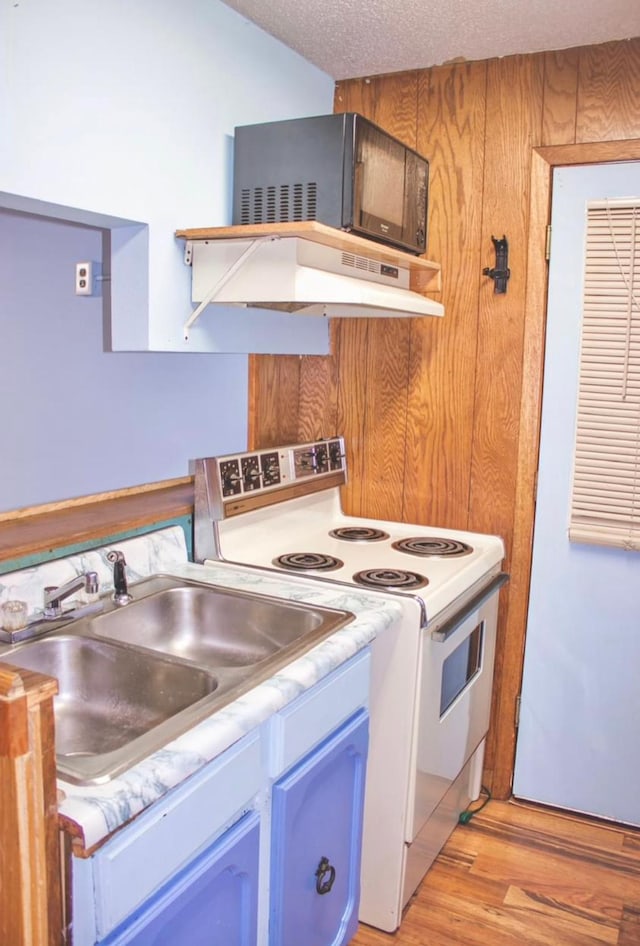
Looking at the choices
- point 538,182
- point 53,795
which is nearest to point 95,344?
point 538,182

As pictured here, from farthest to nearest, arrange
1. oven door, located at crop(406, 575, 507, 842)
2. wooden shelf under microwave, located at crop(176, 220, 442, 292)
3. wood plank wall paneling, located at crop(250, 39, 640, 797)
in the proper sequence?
1. wood plank wall paneling, located at crop(250, 39, 640, 797)
2. oven door, located at crop(406, 575, 507, 842)
3. wooden shelf under microwave, located at crop(176, 220, 442, 292)

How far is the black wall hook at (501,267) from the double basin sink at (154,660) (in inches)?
49.3

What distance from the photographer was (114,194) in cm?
167

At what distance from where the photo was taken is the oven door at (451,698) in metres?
2.01

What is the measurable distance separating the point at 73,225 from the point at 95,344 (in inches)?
17.2

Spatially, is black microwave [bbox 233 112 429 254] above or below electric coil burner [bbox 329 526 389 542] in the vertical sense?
above

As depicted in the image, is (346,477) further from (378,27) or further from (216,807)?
(216,807)

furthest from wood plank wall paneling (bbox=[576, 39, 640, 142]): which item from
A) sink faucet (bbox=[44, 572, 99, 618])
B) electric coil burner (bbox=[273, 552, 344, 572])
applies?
sink faucet (bbox=[44, 572, 99, 618])

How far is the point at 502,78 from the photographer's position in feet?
7.95

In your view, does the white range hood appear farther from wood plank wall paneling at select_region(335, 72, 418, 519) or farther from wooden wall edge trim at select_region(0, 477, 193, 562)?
wood plank wall paneling at select_region(335, 72, 418, 519)

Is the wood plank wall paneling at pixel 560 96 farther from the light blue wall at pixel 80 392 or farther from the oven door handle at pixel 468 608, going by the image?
the oven door handle at pixel 468 608

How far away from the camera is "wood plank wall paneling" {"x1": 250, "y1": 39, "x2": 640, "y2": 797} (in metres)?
2.36

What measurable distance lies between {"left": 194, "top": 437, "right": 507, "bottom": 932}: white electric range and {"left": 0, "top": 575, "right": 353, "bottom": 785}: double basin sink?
278 mm

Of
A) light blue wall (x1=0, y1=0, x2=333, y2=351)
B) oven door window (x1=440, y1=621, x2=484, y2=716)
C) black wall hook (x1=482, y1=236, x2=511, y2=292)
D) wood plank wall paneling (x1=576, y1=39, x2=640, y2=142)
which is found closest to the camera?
light blue wall (x1=0, y1=0, x2=333, y2=351)
